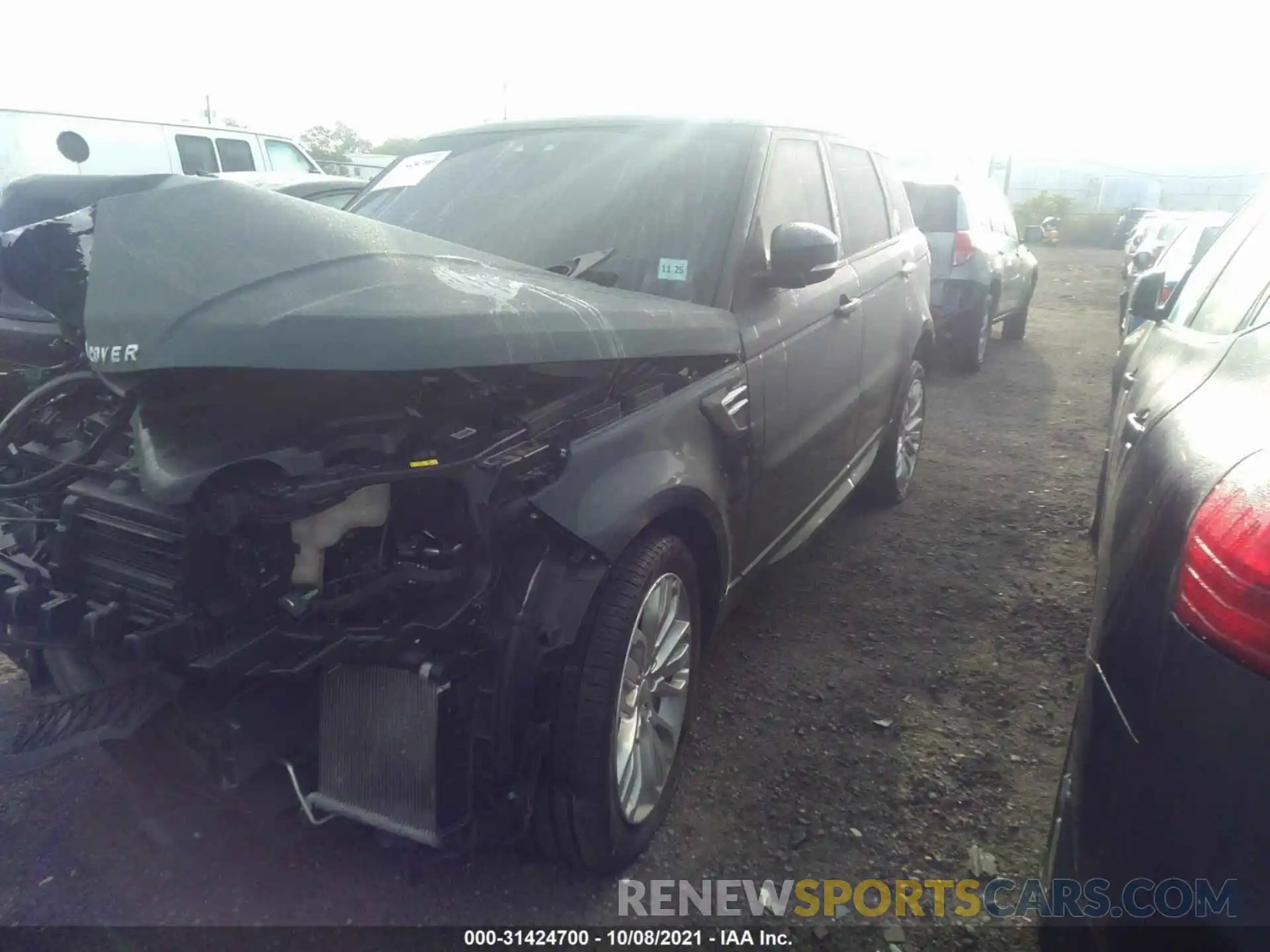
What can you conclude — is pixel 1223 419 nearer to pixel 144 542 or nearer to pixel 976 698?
pixel 976 698

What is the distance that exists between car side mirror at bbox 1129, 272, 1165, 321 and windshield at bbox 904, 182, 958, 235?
4.68 meters

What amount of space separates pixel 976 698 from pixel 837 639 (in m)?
0.60

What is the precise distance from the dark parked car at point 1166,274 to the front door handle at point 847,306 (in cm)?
109

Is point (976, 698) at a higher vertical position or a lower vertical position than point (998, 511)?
higher

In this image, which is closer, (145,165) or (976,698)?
(976,698)

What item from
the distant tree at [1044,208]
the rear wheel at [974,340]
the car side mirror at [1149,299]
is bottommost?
the distant tree at [1044,208]

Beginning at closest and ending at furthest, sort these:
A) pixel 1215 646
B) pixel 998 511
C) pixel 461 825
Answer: pixel 1215 646 → pixel 461 825 → pixel 998 511

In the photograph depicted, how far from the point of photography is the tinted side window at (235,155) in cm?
1002

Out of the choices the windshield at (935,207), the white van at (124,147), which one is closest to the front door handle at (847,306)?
the windshield at (935,207)

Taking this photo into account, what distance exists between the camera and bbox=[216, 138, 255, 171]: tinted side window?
10.0 m

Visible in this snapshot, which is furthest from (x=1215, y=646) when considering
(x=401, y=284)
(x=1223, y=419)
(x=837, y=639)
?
(x=837, y=639)

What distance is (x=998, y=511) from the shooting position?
16.9 ft

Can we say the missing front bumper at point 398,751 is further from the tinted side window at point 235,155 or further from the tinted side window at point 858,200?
the tinted side window at point 235,155

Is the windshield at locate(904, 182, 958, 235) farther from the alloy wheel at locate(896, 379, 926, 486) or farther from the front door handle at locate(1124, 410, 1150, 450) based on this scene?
the front door handle at locate(1124, 410, 1150, 450)
